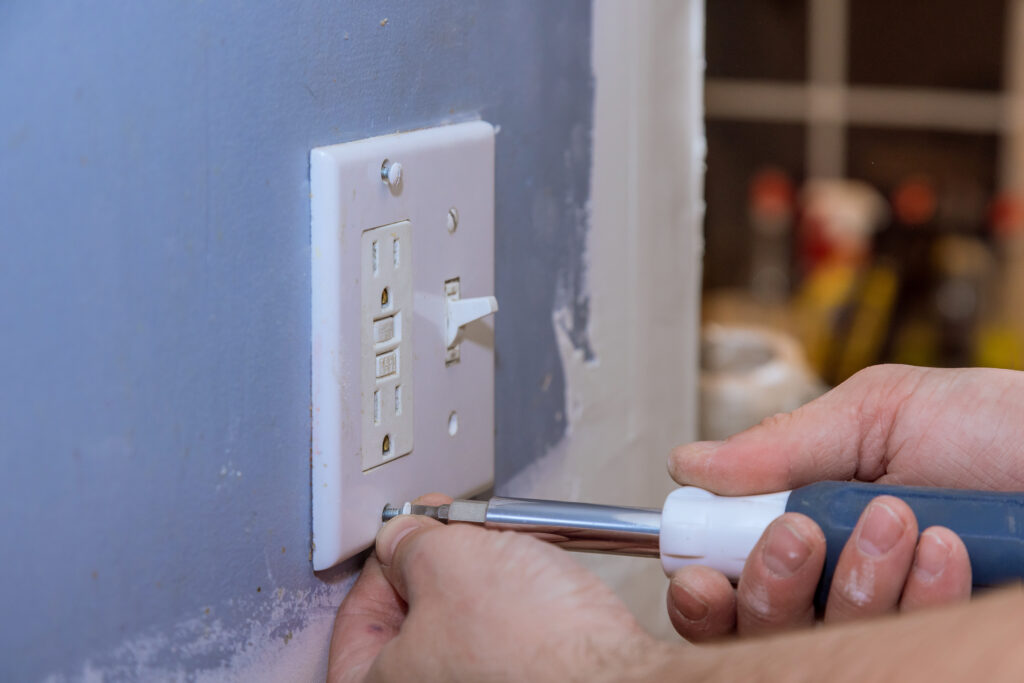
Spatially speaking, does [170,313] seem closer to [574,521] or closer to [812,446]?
[574,521]

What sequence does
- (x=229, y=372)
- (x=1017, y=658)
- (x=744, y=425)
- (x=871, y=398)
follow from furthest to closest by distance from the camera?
1. (x=744, y=425)
2. (x=871, y=398)
3. (x=229, y=372)
4. (x=1017, y=658)

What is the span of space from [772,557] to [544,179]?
0.23 metres

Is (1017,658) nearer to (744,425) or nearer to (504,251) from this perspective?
(504,251)

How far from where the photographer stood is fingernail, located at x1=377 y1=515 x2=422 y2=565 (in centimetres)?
38

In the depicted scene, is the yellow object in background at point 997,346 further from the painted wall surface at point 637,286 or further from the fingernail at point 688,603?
the fingernail at point 688,603

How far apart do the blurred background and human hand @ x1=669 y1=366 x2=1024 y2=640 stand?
0.97m

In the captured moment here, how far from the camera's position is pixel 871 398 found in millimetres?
466

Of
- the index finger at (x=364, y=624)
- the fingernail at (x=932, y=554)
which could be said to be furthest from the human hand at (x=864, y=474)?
the index finger at (x=364, y=624)

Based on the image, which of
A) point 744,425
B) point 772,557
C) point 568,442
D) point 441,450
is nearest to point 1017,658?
point 772,557

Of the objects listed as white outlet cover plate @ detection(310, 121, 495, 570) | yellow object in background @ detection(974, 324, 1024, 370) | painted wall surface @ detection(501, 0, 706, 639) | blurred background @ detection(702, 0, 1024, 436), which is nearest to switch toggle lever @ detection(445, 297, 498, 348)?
white outlet cover plate @ detection(310, 121, 495, 570)

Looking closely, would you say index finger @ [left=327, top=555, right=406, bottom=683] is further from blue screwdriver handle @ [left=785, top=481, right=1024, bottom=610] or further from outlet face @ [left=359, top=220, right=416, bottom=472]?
blue screwdriver handle @ [left=785, top=481, right=1024, bottom=610]

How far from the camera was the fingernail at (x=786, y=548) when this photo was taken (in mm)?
341

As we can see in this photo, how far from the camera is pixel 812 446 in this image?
45cm

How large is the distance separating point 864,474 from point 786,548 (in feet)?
0.48
